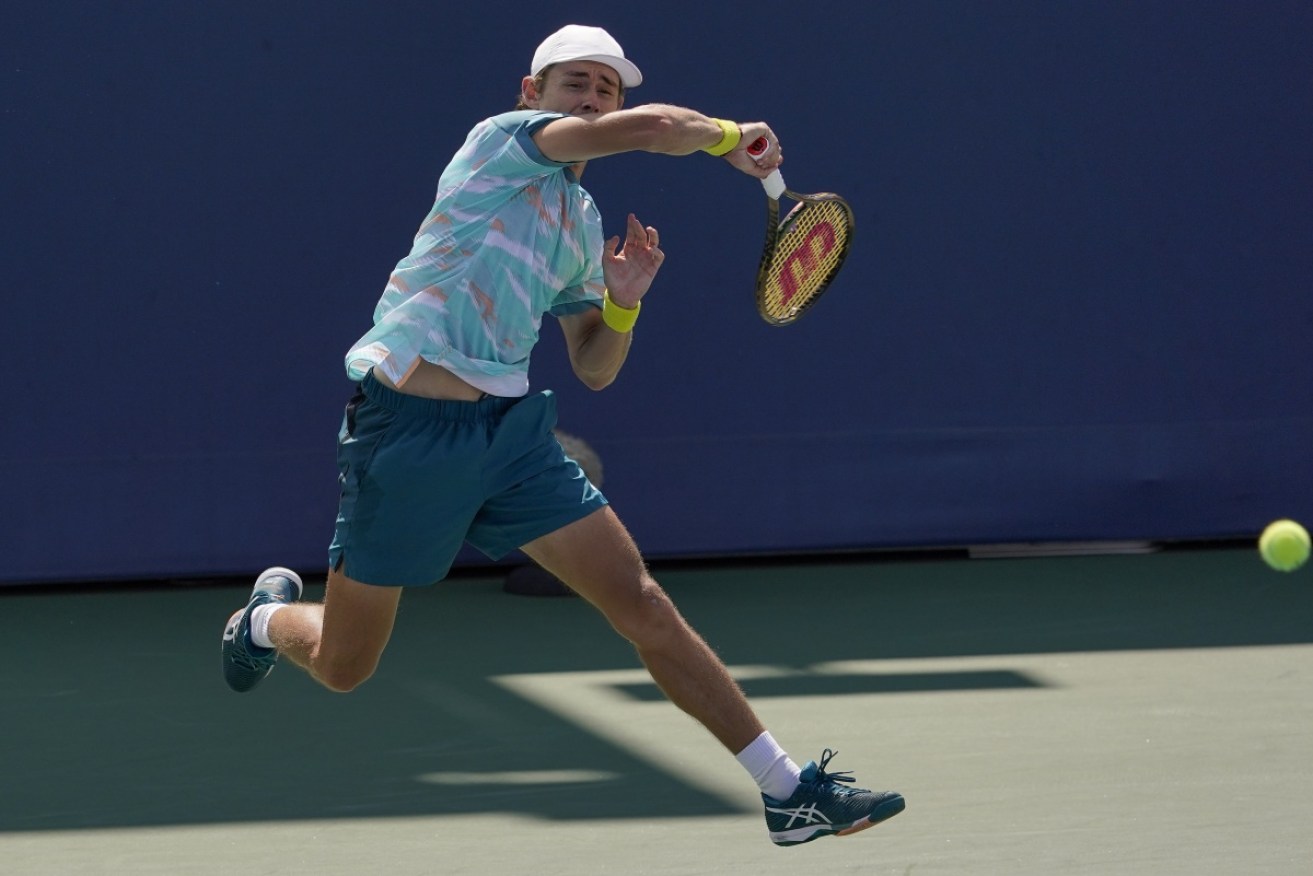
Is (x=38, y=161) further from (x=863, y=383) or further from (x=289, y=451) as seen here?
(x=863, y=383)

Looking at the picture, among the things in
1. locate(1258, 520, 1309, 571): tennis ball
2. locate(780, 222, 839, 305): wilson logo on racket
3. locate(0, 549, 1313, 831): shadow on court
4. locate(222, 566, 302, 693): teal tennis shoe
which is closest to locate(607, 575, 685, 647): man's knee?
locate(0, 549, 1313, 831): shadow on court

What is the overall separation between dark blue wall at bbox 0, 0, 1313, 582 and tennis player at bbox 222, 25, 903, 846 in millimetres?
3005

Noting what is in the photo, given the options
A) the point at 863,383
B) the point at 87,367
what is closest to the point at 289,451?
the point at 87,367

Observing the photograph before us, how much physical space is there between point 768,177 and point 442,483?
803 mm

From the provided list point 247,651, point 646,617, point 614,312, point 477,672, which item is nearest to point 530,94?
point 614,312

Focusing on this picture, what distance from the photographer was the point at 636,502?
6.66 meters

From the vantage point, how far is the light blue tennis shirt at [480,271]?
339 centimetres

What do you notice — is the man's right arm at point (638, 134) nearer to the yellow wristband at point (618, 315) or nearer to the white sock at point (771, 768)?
the yellow wristband at point (618, 315)

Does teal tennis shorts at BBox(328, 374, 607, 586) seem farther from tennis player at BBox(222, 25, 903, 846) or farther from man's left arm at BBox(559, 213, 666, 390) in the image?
man's left arm at BBox(559, 213, 666, 390)

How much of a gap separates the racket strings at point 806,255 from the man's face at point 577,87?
51 centimetres

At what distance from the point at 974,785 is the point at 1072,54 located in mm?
3370

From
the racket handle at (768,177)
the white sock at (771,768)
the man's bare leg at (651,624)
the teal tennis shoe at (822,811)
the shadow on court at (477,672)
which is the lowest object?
the shadow on court at (477,672)

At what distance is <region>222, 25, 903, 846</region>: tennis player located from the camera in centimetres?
340

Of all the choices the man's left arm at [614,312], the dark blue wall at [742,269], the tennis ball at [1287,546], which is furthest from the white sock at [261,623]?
the tennis ball at [1287,546]
